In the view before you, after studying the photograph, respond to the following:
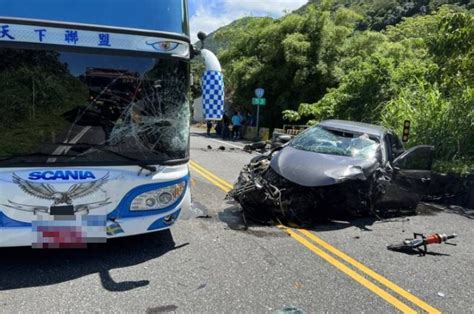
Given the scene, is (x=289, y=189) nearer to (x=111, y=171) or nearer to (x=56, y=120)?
(x=111, y=171)

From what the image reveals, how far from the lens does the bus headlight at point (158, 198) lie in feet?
16.7

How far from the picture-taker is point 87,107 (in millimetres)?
4840

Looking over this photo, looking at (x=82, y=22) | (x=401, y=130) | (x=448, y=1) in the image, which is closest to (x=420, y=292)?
(x=82, y=22)

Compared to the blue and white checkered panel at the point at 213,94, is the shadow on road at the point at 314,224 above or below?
below

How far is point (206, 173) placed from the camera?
462 inches

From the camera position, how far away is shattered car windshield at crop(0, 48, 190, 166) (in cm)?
462

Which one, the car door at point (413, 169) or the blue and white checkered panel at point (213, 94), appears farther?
the car door at point (413, 169)

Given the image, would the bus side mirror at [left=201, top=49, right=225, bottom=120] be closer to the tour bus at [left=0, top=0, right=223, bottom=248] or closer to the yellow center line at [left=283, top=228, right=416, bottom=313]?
the tour bus at [left=0, top=0, right=223, bottom=248]

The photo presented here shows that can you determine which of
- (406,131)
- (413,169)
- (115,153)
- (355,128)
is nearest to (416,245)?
(413,169)

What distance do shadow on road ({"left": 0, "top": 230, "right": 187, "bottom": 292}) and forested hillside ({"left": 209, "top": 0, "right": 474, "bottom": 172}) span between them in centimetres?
743

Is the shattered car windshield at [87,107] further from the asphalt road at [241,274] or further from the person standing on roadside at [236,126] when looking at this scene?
the person standing on roadside at [236,126]

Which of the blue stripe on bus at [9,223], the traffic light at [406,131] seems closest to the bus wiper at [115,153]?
the blue stripe on bus at [9,223]

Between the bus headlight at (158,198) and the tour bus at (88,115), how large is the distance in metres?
0.01

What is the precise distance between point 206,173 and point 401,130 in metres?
5.88
